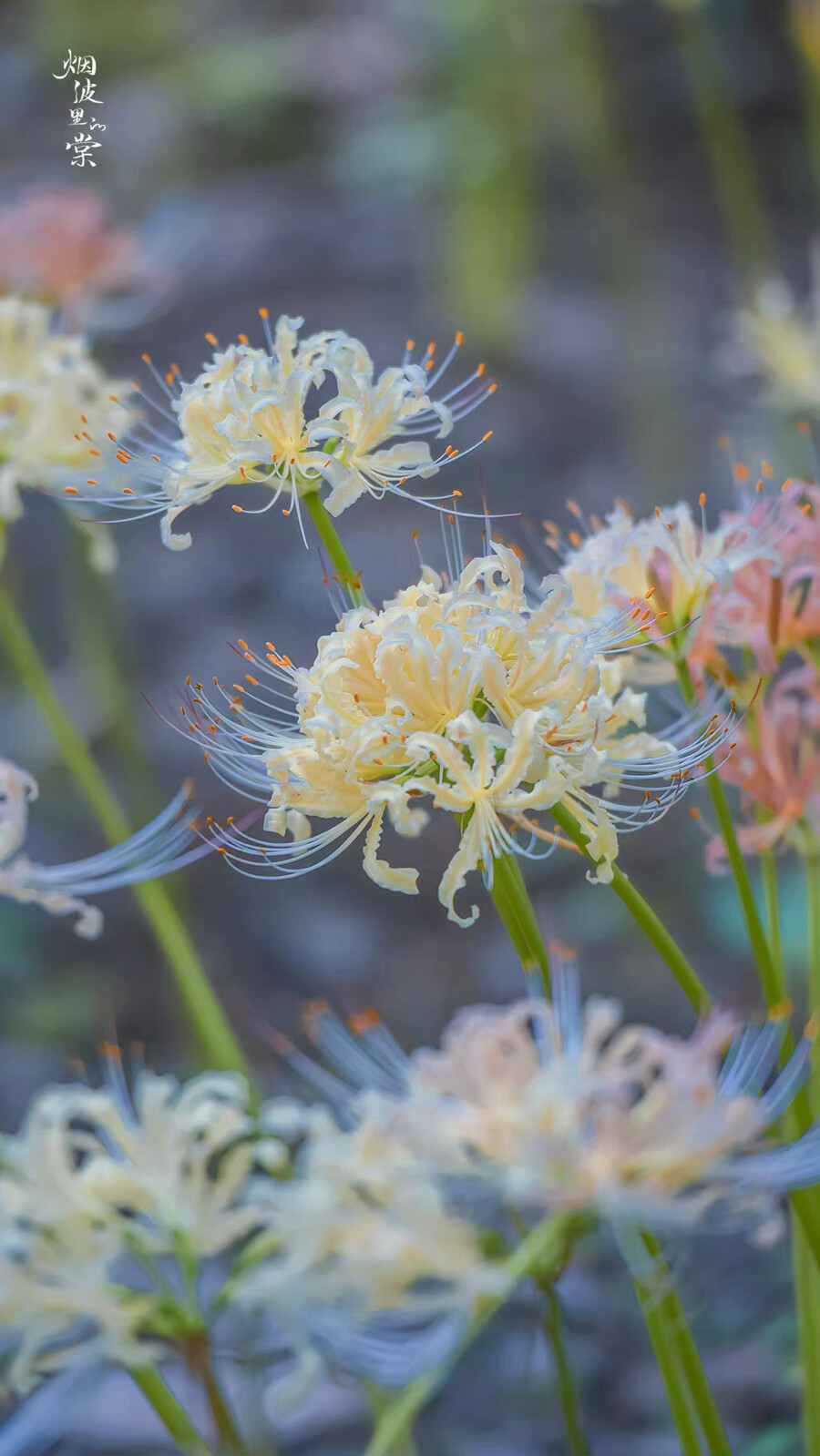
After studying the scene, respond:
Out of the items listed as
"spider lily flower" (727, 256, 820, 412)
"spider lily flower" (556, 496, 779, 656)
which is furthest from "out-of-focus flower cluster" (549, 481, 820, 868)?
"spider lily flower" (727, 256, 820, 412)

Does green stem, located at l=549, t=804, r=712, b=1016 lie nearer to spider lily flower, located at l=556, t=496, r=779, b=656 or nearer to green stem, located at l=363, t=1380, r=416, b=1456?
spider lily flower, located at l=556, t=496, r=779, b=656

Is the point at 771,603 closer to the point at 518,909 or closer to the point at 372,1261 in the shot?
the point at 518,909

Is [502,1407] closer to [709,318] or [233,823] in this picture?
[233,823]

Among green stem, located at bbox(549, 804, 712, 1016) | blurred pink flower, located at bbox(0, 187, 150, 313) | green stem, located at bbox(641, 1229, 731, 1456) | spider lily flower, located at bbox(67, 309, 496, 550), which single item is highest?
blurred pink flower, located at bbox(0, 187, 150, 313)

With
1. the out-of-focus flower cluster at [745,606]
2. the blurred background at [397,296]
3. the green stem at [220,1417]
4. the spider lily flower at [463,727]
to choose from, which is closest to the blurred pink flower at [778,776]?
the out-of-focus flower cluster at [745,606]

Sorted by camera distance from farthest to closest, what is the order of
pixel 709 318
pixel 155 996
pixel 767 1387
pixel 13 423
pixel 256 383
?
pixel 709 318
pixel 155 996
pixel 767 1387
pixel 13 423
pixel 256 383

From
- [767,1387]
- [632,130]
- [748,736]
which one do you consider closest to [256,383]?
[748,736]

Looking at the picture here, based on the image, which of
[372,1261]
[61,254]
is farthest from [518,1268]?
[61,254]
